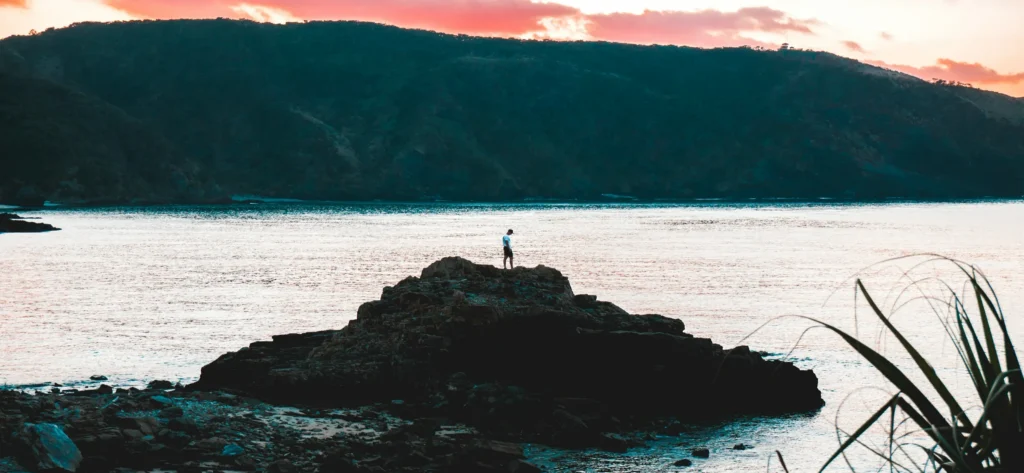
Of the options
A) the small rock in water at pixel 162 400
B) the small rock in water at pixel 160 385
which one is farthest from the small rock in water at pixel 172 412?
the small rock in water at pixel 160 385

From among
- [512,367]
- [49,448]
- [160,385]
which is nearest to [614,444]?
[512,367]

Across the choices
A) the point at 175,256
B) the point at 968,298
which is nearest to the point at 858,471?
the point at 968,298

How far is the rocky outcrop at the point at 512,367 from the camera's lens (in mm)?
20859

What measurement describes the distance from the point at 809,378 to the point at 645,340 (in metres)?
3.88

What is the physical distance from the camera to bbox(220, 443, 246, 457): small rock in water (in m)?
15.5

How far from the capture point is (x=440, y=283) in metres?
24.4

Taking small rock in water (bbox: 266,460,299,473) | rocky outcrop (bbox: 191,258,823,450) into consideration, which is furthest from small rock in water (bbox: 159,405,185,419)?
rocky outcrop (bbox: 191,258,823,450)

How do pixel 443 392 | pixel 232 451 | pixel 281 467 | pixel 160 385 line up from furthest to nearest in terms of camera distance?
pixel 160 385
pixel 443 392
pixel 232 451
pixel 281 467

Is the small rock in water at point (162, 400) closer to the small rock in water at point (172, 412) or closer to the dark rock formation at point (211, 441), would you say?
the dark rock formation at point (211, 441)

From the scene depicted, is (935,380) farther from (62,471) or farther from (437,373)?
(437,373)

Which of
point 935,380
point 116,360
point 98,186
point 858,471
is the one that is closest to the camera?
point 935,380

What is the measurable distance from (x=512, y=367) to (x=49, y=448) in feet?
33.1

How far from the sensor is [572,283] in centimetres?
5403

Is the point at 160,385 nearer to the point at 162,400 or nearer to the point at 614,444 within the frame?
the point at 162,400
